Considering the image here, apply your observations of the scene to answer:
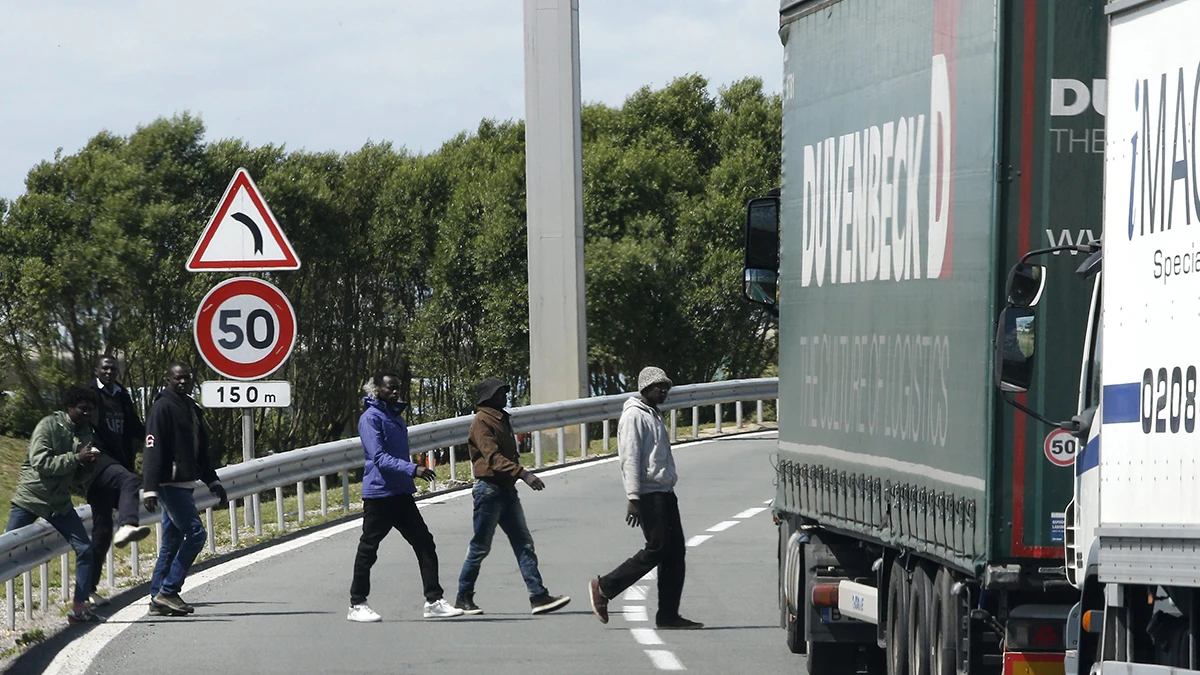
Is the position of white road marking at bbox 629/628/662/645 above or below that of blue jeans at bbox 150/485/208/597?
below

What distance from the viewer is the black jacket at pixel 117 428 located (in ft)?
47.3

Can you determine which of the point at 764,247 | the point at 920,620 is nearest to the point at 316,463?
the point at 764,247

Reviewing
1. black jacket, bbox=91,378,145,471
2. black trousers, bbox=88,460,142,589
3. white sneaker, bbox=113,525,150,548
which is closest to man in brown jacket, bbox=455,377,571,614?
white sneaker, bbox=113,525,150,548

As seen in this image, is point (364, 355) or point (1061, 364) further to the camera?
point (364, 355)

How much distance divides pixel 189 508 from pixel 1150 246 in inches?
340

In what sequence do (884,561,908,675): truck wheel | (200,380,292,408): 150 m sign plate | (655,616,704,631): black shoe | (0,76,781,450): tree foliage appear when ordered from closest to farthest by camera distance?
1. (884,561,908,675): truck wheel
2. (655,616,704,631): black shoe
3. (200,380,292,408): 150 m sign plate
4. (0,76,781,450): tree foliage

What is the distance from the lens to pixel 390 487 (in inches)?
560

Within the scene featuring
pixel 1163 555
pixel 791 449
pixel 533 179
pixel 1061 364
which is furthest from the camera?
pixel 533 179

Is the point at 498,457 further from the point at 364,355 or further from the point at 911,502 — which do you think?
the point at 364,355

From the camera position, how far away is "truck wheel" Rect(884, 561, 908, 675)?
10.0 meters

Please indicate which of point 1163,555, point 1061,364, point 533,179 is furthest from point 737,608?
point 533,179

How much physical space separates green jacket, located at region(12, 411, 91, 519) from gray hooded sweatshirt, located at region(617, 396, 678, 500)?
3576 millimetres

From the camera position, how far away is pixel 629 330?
46156 mm

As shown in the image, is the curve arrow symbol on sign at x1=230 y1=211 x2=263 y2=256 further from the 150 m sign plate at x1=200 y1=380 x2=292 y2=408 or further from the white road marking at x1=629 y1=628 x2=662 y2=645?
the white road marking at x1=629 y1=628 x2=662 y2=645
